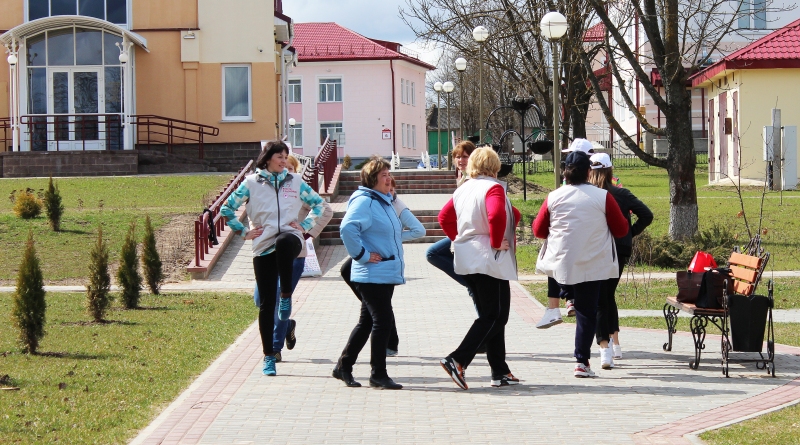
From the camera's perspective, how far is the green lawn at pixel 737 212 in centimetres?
1783

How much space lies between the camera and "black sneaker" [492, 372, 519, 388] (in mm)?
7699

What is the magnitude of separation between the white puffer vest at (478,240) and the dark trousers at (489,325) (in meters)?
0.13

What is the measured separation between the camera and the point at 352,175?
29.7 meters

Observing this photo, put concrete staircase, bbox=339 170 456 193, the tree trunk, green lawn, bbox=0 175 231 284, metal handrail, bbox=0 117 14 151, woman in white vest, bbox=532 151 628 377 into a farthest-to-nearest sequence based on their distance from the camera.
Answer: metal handrail, bbox=0 117 14 151, concrete staircase, bbox=339 170 456 193, the tree trunk, green lawn, bbox=0 175 231 284, woman in white vest, bbox=532 151 628 377

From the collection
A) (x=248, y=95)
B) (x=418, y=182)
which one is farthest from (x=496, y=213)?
(x=248, y=95)

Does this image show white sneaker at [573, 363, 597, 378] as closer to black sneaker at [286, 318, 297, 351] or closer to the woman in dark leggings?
the woman in dark leggings

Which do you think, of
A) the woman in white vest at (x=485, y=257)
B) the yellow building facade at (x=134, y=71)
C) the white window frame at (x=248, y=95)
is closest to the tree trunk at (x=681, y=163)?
the woman in white vest at (x=485, y=257)

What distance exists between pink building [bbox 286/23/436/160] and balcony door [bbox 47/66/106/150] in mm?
27736

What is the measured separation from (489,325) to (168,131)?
1114 inches

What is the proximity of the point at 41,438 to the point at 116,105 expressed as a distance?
29897 mm

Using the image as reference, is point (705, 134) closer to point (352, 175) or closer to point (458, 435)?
point (352, 175)

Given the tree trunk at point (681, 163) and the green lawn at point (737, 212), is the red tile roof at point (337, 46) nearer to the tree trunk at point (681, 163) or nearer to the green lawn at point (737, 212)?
the green lawn at point (737, 212)

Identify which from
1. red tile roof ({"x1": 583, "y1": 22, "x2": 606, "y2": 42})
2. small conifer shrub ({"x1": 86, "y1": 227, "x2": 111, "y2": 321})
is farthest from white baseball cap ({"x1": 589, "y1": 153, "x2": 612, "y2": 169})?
red tile roof ({"x1": 583, "y1": 22, "x2": 606, "y2": 42})

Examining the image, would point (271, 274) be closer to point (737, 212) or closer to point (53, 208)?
point (53, 208)
